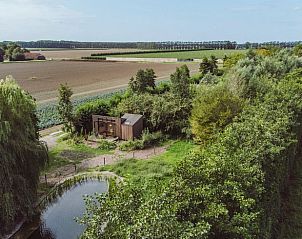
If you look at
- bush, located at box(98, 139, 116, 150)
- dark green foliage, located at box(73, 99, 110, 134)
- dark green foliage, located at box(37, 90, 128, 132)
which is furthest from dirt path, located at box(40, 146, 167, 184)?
dark green foliage, located at box(37, 90, 128, 132)

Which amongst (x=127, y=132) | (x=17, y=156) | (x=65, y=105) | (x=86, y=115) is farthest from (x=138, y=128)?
(x=17, y=156)

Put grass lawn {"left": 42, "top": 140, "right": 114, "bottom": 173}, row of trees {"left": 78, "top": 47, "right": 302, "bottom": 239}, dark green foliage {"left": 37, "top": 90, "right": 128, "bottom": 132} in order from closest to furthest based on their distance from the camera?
row of trees {"left": 78, "top": 47, "right": 302, "bottom": 239}, grass lawn {"left": 42, "top": 140, "right": 114, "bottom": 173}, dark green foliage {"left": 37, "top": 90, "right": 128, "bottom": 132}

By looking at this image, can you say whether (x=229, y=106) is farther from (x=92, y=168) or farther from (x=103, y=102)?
(x=103, y=102)

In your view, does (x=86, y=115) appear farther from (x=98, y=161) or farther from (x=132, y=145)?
(x=98, y=161)

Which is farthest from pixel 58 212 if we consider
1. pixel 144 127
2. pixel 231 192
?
pixel 144 127

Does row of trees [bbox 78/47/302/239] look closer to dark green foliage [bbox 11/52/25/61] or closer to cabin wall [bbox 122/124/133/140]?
cabin wall [bbox 122/124/133/140]
